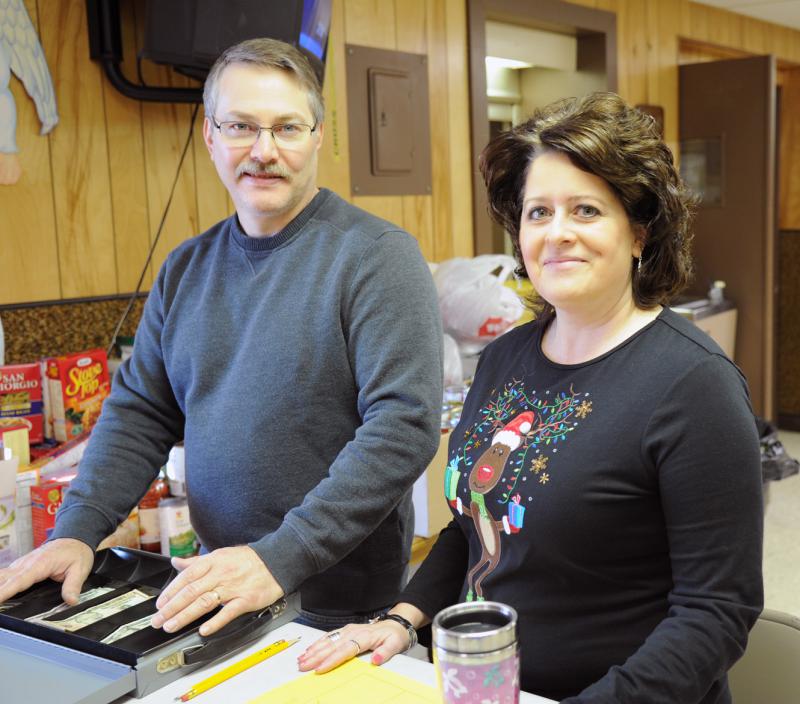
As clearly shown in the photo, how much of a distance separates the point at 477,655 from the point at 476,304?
2.27 metres

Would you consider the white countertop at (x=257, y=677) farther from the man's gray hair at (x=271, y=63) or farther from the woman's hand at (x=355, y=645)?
the man's gray hair at (x=271, y=63)

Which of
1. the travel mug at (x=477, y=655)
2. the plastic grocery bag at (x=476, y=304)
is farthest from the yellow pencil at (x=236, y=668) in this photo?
the plastic grocery bag at (x=476, y=304)

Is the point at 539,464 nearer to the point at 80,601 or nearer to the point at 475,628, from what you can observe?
the point at 475,628

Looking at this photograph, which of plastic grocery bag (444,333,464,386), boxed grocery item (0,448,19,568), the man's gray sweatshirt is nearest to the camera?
the man's gray sweatshirt

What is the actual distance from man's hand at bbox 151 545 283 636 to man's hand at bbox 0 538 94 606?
0.59 feet

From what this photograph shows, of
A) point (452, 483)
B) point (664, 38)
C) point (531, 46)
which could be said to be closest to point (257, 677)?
point (452, 483)

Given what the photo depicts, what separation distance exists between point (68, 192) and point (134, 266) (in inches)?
10.6

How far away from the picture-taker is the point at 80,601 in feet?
4.19

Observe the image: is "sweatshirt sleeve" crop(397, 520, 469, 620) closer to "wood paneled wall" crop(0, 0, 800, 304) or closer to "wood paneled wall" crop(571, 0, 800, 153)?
"wood paneled wall" crop(0, 0, 800, 304)

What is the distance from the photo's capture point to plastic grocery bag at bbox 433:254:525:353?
119 inches

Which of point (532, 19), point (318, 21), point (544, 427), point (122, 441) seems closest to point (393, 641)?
point (544, 427)

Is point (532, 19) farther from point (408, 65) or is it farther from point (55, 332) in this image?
point (55, 332)

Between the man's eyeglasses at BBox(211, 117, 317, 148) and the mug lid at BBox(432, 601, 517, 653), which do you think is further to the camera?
the man's eyeglasses at BBox(211, 117, 317, 148)

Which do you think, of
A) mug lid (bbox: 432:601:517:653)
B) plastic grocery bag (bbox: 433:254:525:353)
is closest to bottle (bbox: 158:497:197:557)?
mug lid (bbox: 432:601:517:653)
